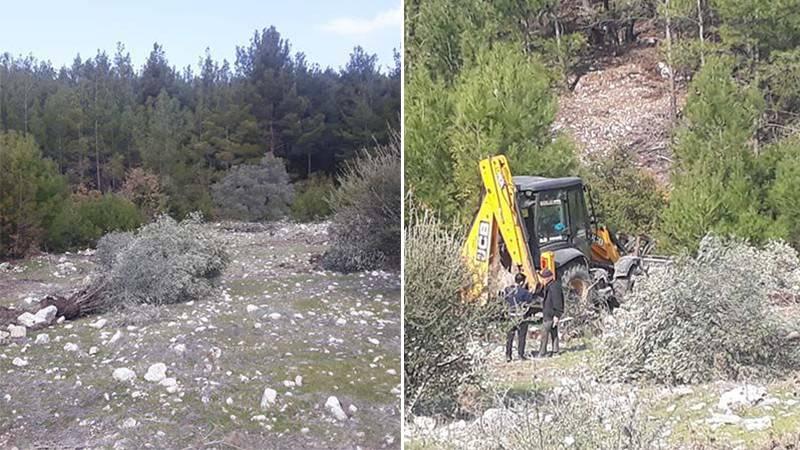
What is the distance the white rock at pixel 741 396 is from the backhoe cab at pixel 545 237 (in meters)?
0.45

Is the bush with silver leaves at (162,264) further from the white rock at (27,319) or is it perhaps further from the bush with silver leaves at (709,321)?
the bush with silver leaves at (709,321)

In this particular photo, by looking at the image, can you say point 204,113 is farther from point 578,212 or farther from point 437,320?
point 578,212

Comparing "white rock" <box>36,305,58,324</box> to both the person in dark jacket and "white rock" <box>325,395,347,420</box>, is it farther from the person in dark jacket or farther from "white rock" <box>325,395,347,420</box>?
the person in dark jacket

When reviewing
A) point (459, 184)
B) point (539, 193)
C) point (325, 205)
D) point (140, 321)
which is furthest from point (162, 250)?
point (539, 193)

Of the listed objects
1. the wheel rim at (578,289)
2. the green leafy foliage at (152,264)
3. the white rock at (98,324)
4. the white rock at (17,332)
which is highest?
the green leafy foliage at (152,264)

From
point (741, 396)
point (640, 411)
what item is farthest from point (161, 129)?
point (741, 396)

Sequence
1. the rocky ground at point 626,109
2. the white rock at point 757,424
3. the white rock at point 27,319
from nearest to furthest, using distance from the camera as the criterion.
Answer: the white rock at point 757,424 → the rocky ground at point 626,109 → the white rock at point 27,319

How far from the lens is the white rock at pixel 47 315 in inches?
121

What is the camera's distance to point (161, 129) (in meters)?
3.10

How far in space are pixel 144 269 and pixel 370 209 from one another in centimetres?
79

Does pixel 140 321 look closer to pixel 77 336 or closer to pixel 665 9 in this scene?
pixel 77 336

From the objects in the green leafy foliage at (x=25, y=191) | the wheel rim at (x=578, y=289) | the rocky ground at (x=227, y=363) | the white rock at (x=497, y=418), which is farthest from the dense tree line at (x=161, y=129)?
the white rock at (x=497, y=418)

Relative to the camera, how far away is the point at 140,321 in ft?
10.0

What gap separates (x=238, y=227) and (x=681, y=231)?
4.85 feet
